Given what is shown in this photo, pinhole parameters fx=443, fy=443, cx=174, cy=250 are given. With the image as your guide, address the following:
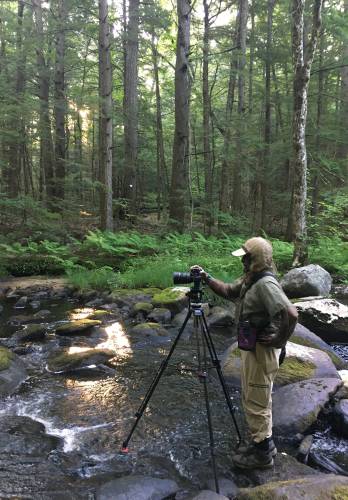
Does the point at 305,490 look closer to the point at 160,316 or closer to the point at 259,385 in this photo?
the point at 259,385

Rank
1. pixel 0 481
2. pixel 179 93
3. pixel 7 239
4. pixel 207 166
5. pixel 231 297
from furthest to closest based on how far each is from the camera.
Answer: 1. pixel 207 166
2. pixel 179 93
3. pixel 7 239
4. pixel 231 297
5. pixel 0 481

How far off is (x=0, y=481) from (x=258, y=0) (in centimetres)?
2173

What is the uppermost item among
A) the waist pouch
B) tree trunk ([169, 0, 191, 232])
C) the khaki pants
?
tree trunk ([169, 0, 191, 232])

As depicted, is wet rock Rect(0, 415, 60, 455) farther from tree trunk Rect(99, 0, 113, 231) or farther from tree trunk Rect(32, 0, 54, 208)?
tree trunk Rect(32, 0, 54, 208)

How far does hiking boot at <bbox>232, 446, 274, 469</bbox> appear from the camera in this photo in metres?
4.14

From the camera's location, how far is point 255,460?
4.19 meters

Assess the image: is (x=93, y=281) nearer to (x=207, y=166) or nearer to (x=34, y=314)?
(x=34, y=314)

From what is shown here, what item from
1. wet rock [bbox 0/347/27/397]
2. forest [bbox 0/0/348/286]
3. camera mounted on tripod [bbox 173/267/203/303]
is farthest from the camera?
forest [bbox 0/0/348/286]

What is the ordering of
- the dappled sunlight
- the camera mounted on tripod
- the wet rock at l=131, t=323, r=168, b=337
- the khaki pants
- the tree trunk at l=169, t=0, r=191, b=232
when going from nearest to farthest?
the khaki pants
the camera mounted on tripod
the dappled sunlight
the wet rock at l=131, t=323, r=168, b=337
the tree trunk at l=169, t=0, r=191, b=232

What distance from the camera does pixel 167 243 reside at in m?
14.2

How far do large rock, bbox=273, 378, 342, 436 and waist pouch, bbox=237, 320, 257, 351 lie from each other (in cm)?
169

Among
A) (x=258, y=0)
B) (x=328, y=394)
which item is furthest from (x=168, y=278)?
(x=258, y=0)

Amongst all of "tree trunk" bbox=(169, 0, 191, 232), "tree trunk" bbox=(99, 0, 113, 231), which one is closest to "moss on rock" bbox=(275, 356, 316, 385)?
"tree trunk" bbox=(169, 0, 191, 232)

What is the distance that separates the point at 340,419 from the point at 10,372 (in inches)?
169
